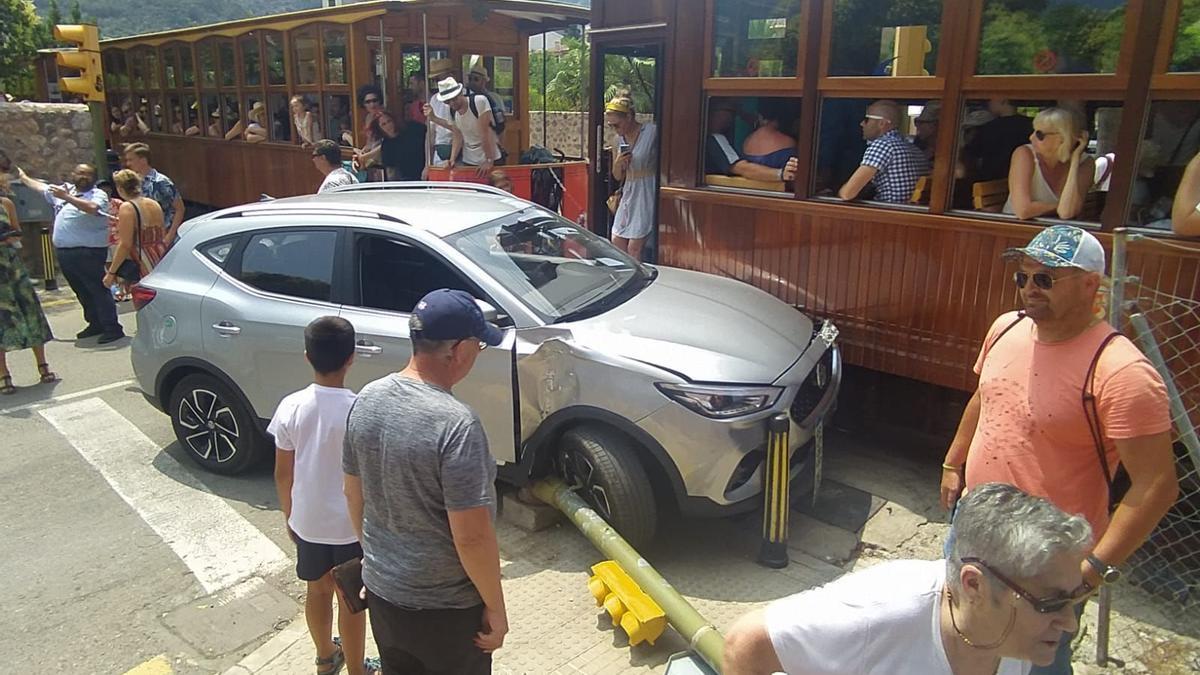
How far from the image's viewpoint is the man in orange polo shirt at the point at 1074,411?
2266 mm

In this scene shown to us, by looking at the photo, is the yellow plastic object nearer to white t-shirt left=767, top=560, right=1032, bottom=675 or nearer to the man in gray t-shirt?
the man in gray t-shirt

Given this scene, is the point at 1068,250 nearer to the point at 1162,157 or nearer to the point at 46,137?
the point at 1162,157

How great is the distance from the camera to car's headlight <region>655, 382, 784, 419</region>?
3859 millimetres

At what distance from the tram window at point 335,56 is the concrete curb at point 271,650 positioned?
809cm

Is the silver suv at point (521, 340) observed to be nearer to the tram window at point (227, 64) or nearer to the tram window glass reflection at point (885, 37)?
the tram window glass reflection at point (885, 37)

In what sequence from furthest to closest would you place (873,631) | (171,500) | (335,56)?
(335,56), (171,500), (873,631)

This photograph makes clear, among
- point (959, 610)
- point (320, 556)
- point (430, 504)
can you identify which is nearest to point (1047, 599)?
point (959, 610)

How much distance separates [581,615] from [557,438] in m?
0.92

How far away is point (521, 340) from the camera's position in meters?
4.18

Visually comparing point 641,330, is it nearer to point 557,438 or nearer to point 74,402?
point 557,438

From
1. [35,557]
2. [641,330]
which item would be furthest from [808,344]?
[35,557]

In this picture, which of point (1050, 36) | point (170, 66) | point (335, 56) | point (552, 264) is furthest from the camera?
point (170, 66)

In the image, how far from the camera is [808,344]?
14.8 ft

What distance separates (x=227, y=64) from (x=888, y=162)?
10.8 m
